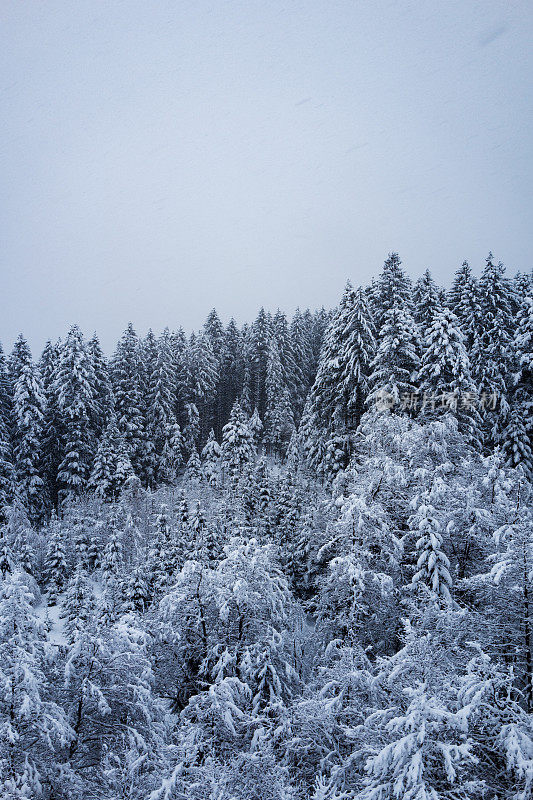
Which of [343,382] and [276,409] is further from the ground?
[276,409]

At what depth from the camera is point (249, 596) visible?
10195mm

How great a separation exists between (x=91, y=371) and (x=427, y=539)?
33656mm

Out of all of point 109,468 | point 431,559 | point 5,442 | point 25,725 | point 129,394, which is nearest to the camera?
point 25,725

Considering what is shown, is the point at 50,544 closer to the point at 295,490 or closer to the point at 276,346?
the point at 295,490

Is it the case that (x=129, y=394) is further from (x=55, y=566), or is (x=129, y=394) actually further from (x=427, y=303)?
(x=427, y=303)

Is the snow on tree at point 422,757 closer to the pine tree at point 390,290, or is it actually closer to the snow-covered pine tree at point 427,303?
the pine tree at point 390,290

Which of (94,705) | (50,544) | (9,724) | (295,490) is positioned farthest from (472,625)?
(50,544)

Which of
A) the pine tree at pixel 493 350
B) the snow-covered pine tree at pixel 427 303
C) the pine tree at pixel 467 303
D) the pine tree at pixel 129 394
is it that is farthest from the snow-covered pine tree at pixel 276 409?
the pine tree at pixel 493 350

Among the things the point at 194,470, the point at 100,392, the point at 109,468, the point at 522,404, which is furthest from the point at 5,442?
the point at 522,404

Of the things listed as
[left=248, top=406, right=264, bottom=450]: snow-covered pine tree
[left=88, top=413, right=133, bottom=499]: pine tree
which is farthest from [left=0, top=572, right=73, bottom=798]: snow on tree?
[left=248, top=406, right=264, bottom=450]: snow-covered pine tree

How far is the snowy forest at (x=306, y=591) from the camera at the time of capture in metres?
5.95

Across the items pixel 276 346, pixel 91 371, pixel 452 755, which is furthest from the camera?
pixel 276 346

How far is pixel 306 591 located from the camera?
23172mm

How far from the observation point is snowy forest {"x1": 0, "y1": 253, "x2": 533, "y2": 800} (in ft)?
19.5
